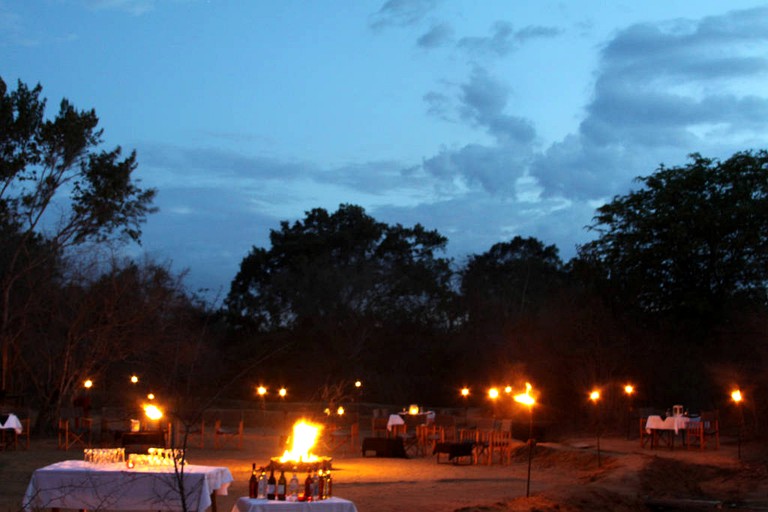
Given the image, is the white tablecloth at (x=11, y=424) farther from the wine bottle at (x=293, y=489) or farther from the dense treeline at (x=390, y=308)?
the wine bottle at (x=293, y=489)

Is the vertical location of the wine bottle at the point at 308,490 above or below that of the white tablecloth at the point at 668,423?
below

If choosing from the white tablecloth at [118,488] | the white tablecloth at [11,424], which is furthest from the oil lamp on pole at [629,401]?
the white tablecloth at [118,488]

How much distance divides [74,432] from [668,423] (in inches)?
520

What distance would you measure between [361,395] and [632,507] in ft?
71.5

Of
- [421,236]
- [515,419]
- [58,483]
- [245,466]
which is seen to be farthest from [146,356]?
[421,236]

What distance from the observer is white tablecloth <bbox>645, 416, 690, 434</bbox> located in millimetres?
20750

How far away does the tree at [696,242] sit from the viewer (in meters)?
30.3

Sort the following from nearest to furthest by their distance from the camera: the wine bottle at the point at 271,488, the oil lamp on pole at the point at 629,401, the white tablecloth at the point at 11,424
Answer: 1. the wine bottle at the point at 271,488
2. the white tablecloth at the point at 11,424
3. the oil lamp on pole at the point at 629,401

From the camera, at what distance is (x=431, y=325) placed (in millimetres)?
39500

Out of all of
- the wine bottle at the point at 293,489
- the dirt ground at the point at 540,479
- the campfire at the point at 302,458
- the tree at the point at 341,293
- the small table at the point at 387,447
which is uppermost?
the tree at the point at 341,293

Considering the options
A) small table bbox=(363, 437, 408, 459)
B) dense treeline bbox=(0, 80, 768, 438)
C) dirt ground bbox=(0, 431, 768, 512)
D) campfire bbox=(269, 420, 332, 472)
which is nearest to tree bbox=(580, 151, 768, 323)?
dense treeline bbox=(0, 80, 768, 438)

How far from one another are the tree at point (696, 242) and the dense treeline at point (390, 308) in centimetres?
5

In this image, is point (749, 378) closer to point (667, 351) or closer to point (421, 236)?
point (667, 351)

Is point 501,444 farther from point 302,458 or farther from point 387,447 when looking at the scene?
point 302,458
